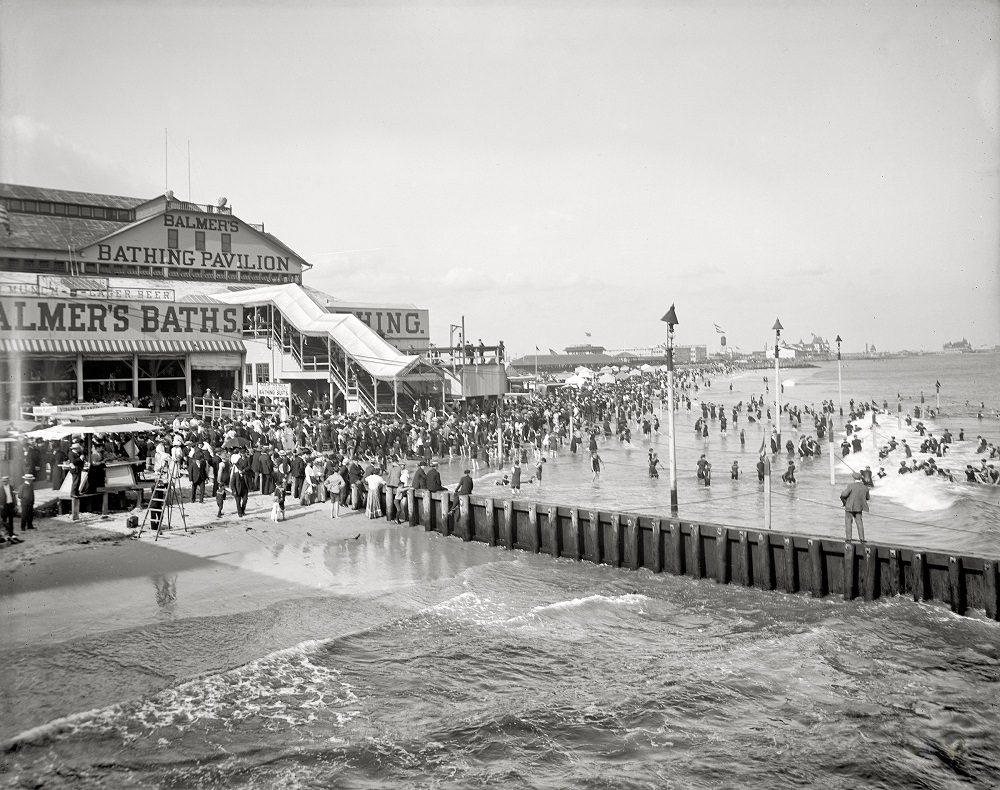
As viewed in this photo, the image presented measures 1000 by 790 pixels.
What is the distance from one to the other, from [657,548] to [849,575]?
3.91m

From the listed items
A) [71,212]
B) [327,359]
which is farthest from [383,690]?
[71,212]

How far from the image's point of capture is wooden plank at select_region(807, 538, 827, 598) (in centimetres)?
1513

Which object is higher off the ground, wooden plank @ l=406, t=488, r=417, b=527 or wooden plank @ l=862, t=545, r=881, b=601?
wooden plank @ l=406, t=488, r=417, b=527

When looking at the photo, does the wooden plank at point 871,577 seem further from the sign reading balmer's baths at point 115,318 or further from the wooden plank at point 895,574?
the sign reading balmer's baths at point 115,318

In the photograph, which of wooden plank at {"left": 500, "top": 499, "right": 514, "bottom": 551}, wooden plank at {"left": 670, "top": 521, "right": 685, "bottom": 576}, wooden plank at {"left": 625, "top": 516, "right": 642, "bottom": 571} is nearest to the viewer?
wooden plank at {"left": 670, "top": 521, "right": 685, "bottom": 576}

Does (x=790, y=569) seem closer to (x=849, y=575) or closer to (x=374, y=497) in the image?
(x=849, y=575)

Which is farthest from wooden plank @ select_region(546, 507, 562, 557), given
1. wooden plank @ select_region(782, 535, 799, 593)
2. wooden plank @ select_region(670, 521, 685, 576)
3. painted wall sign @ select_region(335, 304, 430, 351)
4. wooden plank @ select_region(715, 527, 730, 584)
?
painted wall sign @ select_region(335, 304, 430, 351)

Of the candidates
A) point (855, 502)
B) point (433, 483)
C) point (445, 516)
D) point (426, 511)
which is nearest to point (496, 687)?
point (855, 502)

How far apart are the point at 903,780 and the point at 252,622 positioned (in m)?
9.76

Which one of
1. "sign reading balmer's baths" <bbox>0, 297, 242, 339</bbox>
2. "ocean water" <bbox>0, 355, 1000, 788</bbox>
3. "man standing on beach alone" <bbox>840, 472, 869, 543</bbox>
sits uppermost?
"sign reading balmer's baths" <bbox>0, 297, 242, 339</bbox>

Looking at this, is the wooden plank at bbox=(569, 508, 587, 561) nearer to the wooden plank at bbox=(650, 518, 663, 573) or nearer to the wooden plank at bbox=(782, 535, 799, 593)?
the wooden plank at bbox=(650, 518, 663, 573)

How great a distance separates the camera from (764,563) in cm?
1567

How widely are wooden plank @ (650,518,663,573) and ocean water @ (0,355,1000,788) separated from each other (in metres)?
0.49

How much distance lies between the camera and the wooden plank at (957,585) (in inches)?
554
